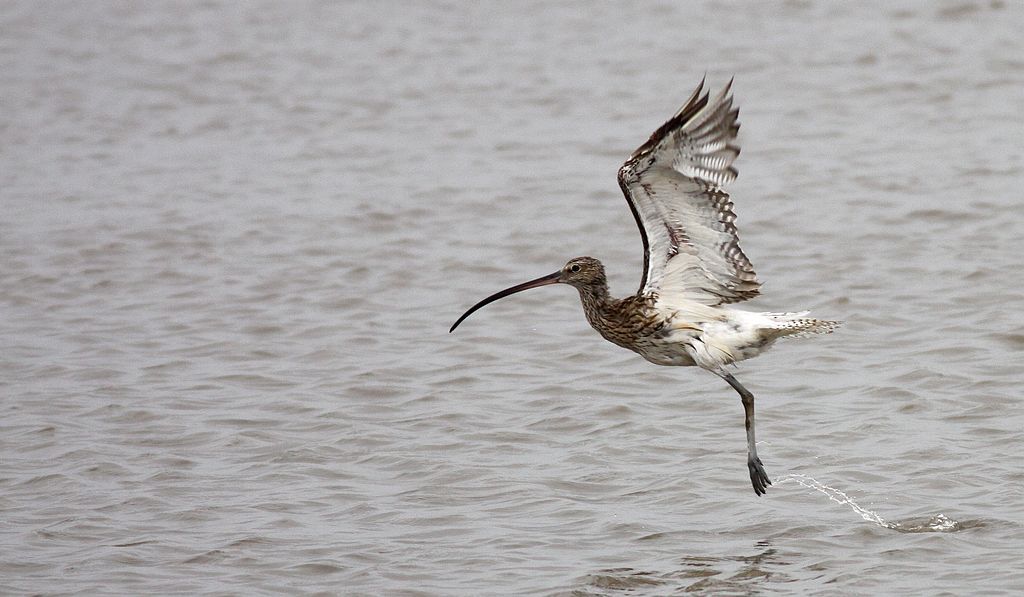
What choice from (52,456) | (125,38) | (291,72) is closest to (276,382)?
(52,456)

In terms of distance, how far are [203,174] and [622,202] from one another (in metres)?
3.81

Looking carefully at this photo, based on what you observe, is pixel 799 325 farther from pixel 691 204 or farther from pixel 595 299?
pixel 595 299

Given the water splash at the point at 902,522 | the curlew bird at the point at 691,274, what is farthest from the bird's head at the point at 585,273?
the water splash at the point at 902,522

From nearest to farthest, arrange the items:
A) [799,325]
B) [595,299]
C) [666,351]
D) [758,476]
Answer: [758,476], [799,325], [666,351], [595,299]

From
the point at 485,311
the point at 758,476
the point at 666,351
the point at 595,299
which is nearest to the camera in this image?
the point at 758,476

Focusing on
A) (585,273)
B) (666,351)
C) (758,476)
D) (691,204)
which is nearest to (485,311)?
(585,273)

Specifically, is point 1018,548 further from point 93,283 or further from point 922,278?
point 93,283

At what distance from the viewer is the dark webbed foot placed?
739 centimetres

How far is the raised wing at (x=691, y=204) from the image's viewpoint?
7.13m

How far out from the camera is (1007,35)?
1675 cm

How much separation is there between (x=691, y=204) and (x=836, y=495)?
4.85 feet

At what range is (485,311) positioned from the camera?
11008 millimetres

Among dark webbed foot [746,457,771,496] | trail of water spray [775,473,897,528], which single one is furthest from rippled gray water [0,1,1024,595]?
dark webbed foot [746,457,771,496]

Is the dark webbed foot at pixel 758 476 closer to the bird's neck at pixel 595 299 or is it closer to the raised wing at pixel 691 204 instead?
the raised wing at pixel 691 204
